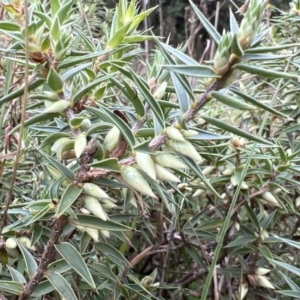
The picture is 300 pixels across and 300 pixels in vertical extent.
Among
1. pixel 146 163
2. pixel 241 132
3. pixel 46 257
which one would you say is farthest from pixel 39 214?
pixel 241 132

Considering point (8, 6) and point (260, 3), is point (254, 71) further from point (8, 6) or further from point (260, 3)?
point (8, 6)

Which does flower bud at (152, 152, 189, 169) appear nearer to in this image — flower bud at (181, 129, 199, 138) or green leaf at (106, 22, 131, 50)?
flower bud at (181, 129, 199, 138)

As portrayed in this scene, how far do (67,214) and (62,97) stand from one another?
0.15 meters

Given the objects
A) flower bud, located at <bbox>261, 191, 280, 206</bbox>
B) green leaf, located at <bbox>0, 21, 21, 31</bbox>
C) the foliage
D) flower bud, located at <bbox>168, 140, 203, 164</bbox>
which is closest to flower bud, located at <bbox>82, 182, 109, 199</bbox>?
the foliage

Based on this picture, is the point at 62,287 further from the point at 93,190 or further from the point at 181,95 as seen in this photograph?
the point at 181,95

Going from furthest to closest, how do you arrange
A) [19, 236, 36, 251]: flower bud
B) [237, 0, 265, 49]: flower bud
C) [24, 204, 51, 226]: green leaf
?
[19, 236, 36, 251]: flower bud < [24, 204, 51, 226]: green leaf < [237, 0, 265, 49]: flower bud

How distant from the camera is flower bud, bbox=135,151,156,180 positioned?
472 millimetres

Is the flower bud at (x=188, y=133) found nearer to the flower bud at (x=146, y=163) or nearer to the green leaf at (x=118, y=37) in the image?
the flower bud at (x=146, y=163)

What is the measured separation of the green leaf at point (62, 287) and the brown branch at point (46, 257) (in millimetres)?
17

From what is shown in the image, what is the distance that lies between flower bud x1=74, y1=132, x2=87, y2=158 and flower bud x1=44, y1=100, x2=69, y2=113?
40mm

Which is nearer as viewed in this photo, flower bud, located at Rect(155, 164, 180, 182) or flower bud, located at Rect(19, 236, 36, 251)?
flower bud, located at Rect(155, 164, 180, 182)

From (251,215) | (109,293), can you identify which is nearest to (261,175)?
(251,215)

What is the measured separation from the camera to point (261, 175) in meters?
0.82

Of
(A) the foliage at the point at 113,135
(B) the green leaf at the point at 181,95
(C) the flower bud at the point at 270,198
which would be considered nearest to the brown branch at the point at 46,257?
(A) the foliage at the point at 113,135
